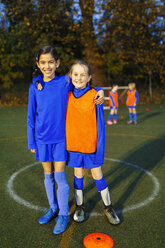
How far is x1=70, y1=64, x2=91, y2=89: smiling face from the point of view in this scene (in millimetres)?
2863

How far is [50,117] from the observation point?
286 cm

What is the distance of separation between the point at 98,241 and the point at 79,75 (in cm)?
181

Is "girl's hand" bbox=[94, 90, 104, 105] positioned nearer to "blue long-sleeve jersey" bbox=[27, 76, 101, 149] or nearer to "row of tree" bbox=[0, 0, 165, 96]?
Answer: "blue long-sleeve jersey" bbox=[27, 76, 101, 149]

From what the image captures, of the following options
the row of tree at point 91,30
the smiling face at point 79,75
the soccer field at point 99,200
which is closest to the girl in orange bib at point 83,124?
the smiling face at point 79,75

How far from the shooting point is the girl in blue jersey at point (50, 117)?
2844 mm

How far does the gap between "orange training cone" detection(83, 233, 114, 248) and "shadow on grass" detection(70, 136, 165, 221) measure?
627 millimetres

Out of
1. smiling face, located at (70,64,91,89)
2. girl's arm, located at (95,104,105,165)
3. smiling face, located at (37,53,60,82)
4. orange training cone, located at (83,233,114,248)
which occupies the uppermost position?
smiling face, located at (37,53,60,82)

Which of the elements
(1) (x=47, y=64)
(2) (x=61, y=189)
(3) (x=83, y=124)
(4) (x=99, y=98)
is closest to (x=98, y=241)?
(2) (x=61, y=189)

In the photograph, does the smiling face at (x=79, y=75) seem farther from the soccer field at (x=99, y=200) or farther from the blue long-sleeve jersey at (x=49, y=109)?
the soccer field at (x=99, y=200)

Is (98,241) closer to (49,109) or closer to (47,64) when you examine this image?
(49,109)

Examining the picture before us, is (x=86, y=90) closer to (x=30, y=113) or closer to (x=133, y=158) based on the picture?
(x=30, y=113)

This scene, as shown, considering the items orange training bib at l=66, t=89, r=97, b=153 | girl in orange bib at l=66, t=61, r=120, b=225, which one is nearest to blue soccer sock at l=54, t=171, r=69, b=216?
girl in orange bib at l=66, t=61, r=120, b=225

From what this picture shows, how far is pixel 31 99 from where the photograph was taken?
2.89m

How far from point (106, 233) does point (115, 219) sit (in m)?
0.25
